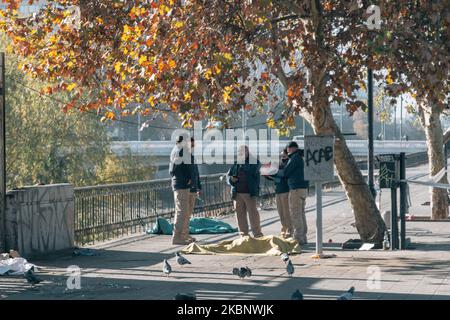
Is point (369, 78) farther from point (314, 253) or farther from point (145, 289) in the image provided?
point (145, 289)

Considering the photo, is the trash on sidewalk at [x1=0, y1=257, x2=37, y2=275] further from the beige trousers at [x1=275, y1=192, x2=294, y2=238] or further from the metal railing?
the beige trousers at [x1=275, y1=192, x2=294, y2=238]

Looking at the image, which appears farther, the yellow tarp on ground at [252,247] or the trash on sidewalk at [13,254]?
the yellow tarp on ground at [252,247]

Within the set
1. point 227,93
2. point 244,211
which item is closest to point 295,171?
point 244,211

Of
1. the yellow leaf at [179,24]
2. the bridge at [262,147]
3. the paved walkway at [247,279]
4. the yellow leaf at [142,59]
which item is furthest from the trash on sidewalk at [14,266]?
the bridge at [262,147]

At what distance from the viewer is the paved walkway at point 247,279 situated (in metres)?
12.7

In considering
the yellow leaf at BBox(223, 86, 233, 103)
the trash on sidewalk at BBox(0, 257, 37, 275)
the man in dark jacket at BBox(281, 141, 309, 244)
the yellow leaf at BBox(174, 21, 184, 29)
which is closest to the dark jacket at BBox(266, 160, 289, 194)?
the man in dark jacket at BBox(281, 141, 309, 244)

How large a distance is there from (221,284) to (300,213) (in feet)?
18.3

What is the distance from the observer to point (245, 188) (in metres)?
19.2

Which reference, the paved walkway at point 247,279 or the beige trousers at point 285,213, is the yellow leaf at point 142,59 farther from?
the beige trousers at point 285,213

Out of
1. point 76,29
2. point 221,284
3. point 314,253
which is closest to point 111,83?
point 76,29

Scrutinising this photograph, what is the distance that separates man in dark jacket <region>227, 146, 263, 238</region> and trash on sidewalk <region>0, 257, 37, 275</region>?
202 inches

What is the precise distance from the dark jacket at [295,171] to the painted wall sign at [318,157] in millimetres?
1800

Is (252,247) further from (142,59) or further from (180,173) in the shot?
(142,59)

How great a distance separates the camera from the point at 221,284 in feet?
44.7
